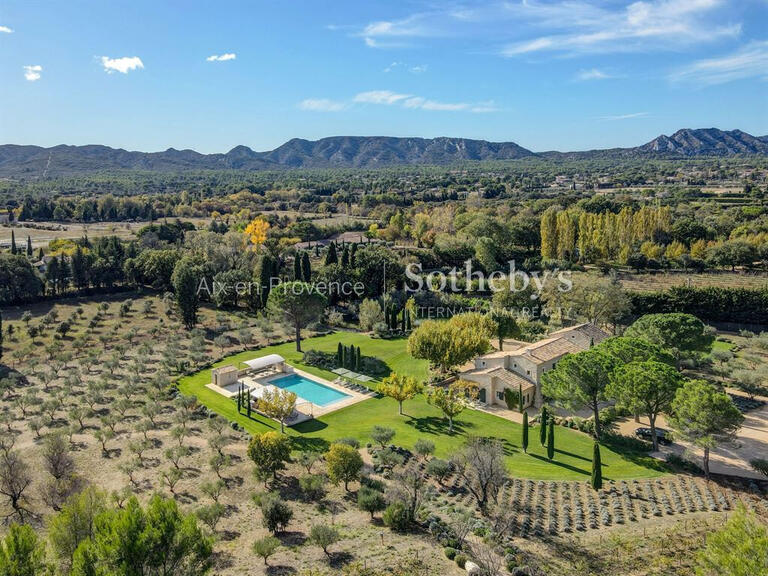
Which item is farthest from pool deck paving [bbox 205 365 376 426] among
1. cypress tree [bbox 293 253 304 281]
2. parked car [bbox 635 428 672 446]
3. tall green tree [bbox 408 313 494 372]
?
cypress tree [bbox 293 253 304 281]

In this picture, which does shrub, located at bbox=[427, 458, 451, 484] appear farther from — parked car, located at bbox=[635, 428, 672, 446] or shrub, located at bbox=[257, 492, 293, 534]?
parked car, located at bbox=[635, 428, 672, 446]

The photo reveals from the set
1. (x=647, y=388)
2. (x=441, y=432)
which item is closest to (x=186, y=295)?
(x=441, y=432)

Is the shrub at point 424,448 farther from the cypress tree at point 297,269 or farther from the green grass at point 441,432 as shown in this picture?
the cypress tree at point 297,269

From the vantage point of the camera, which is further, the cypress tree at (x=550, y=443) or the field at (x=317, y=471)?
the cypress tree at (x=550, y=443)

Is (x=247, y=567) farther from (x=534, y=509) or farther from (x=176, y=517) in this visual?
(x=534, y=509)

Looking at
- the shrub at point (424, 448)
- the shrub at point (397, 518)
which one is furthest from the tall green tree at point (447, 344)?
the shrub at point (397, 518)

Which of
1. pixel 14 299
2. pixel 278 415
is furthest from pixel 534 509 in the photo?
pixel 14 299
